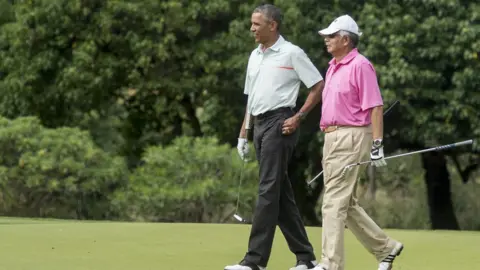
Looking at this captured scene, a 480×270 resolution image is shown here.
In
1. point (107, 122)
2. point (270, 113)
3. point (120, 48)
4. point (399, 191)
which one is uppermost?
point (270, 113)

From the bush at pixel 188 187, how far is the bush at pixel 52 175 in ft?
1.15

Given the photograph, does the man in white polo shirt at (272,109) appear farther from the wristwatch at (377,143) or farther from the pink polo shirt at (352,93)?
the wristwatch at (377,143)

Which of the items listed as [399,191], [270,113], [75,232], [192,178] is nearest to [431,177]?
[399,191]

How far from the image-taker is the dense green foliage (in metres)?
17.1

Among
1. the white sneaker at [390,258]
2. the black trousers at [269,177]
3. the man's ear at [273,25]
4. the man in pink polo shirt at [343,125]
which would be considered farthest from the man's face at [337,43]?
the white sneaker at [390,258]

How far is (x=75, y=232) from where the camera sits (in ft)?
37.2

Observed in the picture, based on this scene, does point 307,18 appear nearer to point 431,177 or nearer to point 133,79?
point 133,79

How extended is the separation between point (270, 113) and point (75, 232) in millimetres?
3800

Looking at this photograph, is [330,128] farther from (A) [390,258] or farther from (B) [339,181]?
(A) [390,258]

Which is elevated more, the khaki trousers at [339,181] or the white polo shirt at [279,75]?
the white polo shirt at [279,75]

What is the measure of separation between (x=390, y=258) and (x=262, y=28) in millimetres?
1861

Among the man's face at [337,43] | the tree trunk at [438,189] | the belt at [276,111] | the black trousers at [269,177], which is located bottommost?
the tree trunk at [438,189]

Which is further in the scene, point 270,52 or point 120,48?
point 120,48

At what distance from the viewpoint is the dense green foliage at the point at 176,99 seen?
672 inches
